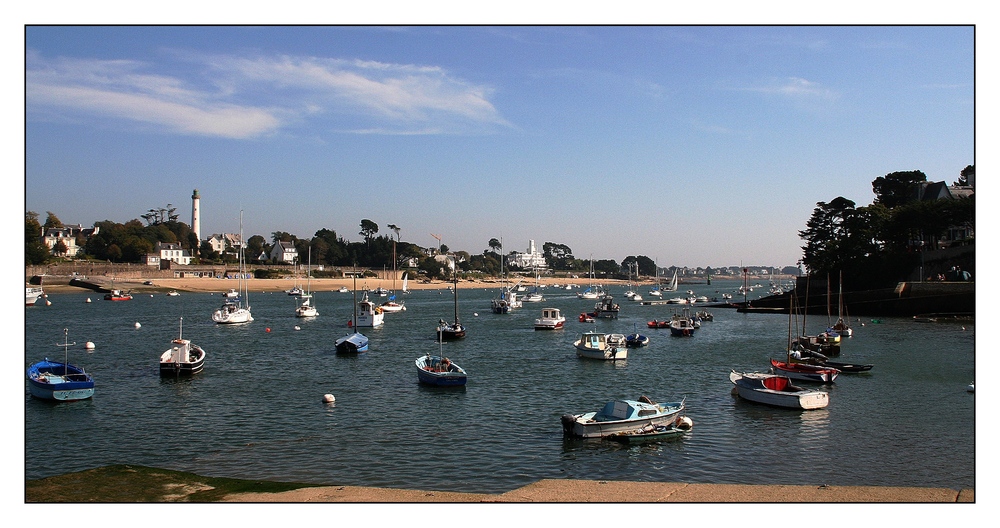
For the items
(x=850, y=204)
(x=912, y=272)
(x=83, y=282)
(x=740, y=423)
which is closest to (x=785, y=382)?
(x=740, y=423)

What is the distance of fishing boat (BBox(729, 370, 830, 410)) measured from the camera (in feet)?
122

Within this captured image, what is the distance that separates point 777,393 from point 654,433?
9815 mm

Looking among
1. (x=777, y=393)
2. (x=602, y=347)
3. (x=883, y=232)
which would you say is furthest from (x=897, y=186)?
(x=777, y=393)

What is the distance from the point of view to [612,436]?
102 feet

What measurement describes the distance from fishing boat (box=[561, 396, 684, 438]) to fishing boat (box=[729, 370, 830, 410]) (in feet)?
27.4

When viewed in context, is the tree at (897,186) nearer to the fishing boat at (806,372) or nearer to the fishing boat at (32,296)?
the fishing boat at (806,372)

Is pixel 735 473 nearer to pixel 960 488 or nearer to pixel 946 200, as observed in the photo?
pixel 960 488

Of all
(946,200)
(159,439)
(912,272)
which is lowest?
(159,439)

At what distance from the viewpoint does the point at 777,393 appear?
124ft

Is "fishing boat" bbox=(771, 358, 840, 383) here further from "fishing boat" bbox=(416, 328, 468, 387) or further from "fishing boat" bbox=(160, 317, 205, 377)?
"fishing boat" bbox=(160, 317, 205, 377)

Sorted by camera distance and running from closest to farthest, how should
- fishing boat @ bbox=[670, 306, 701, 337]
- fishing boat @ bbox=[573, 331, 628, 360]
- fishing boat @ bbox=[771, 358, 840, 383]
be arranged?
fishing boat @ bbox=[771, 358, 840, 383], fishing boat @ bbox=[573, 331, 628, 360], fishing boat @ bbox=[670, 306, 701, 337]

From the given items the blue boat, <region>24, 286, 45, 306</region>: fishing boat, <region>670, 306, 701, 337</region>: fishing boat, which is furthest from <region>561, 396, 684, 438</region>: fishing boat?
<region>24, 286, 45, 306</region>: fishing boat

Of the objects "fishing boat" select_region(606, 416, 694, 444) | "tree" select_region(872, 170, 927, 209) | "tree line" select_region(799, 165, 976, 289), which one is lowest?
"fishing boat" select_region(606, 416, 694, 444)

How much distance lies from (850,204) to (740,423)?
121 metres
